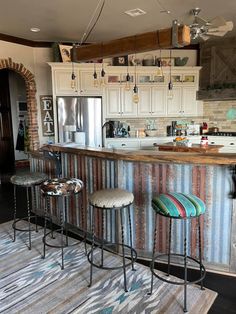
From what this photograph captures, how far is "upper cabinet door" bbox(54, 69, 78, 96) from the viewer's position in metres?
5.24

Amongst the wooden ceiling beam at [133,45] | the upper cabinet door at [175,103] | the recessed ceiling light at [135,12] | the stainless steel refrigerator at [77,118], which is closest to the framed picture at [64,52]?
the stainless steel refrigerator at [77,118]

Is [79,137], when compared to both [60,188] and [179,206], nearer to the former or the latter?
[60,188]

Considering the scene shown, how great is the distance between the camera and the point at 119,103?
5836 mm

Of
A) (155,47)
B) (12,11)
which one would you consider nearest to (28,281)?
(155,47)

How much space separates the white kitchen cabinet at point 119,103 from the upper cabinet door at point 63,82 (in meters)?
0.78

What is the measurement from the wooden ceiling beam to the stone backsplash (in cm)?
353

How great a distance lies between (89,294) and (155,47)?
2.08 meters

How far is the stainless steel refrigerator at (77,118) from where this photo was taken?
5.24 metres

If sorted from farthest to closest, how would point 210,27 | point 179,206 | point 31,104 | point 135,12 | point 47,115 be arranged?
point 47,115, point 31,104, point 135,12, point 210,27, point 179,206

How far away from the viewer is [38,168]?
3738 mm

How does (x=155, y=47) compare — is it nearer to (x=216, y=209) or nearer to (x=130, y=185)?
(x=130, y=185)

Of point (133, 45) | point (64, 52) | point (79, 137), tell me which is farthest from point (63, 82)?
point (133, 45)

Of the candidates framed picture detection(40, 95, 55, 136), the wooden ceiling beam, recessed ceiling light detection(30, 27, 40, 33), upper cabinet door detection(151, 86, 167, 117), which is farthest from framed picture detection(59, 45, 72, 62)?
the wooden ceiling beam

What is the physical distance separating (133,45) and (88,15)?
2.25 meters
